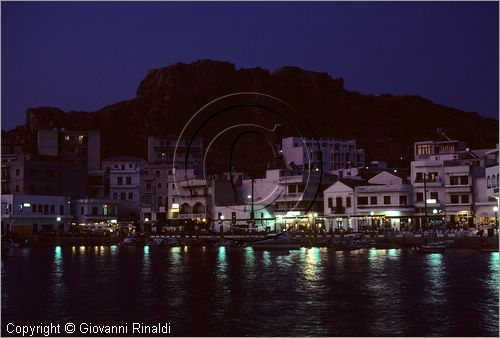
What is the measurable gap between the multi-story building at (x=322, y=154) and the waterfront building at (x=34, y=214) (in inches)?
1842

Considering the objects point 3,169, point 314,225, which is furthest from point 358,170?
point 3,169

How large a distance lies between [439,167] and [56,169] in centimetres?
7235

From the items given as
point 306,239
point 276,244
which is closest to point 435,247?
point 276,244

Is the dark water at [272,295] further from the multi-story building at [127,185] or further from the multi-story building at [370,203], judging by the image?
the multi-story building at [127,185]

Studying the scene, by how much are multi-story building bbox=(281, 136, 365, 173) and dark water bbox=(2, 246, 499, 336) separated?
73.1m

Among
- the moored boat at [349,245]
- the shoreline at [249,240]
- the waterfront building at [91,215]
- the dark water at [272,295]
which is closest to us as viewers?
the dark water at [272,295]

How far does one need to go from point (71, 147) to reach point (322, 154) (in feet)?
178

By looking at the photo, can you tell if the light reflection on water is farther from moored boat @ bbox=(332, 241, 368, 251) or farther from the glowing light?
the glowing light

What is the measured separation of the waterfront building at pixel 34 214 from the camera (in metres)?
129

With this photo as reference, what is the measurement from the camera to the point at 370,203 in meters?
118

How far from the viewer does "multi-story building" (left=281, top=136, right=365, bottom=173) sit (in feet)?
512

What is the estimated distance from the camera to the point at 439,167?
115875mm

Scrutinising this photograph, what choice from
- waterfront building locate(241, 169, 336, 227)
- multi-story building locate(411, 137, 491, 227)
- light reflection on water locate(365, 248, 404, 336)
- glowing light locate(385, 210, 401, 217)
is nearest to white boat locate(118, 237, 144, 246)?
waterfront building locate(241, 169, 336, 227)

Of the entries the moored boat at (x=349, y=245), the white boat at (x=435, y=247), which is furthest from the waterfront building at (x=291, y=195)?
the white boat at (x=435, y=247)
